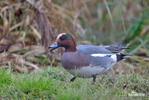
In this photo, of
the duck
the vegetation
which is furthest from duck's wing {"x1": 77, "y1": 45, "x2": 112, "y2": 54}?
the vegetation

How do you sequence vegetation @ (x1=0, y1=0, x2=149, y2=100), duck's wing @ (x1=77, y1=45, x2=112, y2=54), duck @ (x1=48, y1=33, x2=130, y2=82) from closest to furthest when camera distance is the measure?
vegetation @ (x1=0, y1=0, x2=149, y2=100)
duck @ (x1=48, y1=33, x2=130, y2=82)
duck's wing @ (x1=77, y1=45, x2=112, y2=54)

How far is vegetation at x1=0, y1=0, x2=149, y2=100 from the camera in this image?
11.3ft

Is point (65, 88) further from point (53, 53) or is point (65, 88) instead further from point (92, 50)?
point (53, 53)

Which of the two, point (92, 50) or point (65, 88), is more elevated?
point (92, 50)

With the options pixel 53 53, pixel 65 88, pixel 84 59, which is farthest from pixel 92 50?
pixel 53 53

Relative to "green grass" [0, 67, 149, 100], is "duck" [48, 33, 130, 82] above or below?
above

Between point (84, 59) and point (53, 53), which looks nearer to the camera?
point (84, 59)

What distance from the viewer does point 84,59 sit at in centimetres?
391

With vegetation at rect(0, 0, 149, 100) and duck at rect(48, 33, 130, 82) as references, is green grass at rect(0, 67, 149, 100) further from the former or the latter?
duck at rect(48, 33, 130, 82)

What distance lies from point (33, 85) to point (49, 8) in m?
3.10

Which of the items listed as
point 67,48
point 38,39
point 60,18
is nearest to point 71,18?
point 60,18

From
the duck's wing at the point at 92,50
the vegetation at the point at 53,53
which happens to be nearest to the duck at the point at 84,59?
the duck's wing at the point at 92,50

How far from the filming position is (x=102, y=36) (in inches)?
330

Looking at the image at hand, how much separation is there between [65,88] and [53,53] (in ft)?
7.43
